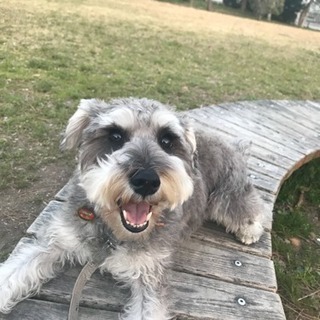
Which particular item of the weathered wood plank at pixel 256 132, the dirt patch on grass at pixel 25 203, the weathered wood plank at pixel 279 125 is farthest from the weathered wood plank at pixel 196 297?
the weathered wood plank at pixel 279 125

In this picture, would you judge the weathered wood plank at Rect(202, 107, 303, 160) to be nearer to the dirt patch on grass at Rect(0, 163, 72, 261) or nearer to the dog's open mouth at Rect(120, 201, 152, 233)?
the dirt patch on grass at Rect(0, 163, 72, 261)

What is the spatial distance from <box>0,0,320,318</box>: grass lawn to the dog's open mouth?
8.36 ft

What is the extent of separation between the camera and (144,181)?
8.40ft

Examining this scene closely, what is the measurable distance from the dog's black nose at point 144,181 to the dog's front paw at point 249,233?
1.48 m

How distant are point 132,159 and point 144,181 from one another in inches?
8.1

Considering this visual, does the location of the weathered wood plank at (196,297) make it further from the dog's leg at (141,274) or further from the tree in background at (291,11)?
the tree in background at (291,11)

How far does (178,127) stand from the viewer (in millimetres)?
3121

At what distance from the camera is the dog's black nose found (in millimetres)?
2557

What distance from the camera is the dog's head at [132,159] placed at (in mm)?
2598

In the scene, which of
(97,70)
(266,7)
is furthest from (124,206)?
(266,7)

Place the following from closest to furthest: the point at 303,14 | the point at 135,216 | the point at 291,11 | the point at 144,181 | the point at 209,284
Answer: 1. the point at 144,181
2. the point at 135,216
3. the point at 209,284
4. the point at 291,11
5. the point at 303,14

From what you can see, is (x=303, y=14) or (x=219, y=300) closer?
(x=219, y=300)

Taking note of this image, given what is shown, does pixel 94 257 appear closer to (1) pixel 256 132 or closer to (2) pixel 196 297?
(2) pixel 196 297

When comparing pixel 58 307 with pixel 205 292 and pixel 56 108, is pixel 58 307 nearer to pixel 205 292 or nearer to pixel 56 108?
pixel 205 292
